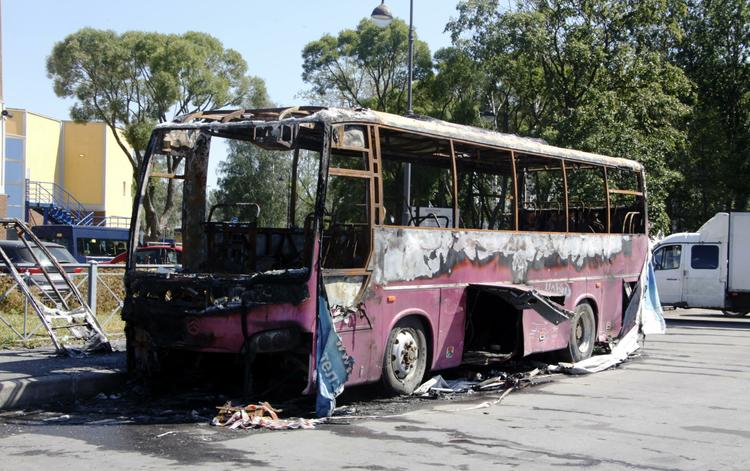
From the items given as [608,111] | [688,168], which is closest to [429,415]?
[608,111]

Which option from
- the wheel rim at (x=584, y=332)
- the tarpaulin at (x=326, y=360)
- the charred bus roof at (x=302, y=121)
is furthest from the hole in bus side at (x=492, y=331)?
the tarpaulin at (x=326, y=360)

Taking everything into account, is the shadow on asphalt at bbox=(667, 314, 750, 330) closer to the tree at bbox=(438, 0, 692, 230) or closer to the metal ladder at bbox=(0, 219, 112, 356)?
the tree at bbox=(438, 0, 692, 230)

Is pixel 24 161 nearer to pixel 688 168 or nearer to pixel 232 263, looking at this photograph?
pixel 688 168

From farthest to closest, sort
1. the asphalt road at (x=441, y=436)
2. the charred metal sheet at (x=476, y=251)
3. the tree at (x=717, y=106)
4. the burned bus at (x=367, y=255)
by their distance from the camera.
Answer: the tree at (x=717, y=106) → the charred metal sheet at (x=476, y=251) → the burned bus at (x=367, y=255) → the asphalt road at (x=441, y=436)

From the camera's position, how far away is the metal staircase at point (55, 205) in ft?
175

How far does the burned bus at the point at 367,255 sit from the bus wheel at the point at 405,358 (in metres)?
0.02

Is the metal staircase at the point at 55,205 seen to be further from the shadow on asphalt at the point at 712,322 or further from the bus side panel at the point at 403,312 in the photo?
the bus side panel at the point at 403,312

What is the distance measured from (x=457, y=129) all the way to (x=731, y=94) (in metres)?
35.4

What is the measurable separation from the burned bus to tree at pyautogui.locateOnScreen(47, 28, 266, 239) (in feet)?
114

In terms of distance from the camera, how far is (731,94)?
42844 mm

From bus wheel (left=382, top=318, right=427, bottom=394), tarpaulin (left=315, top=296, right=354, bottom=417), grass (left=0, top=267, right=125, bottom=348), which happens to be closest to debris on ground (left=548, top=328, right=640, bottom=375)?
bus wheel (left=382, top=318, right=427, bottom=394)

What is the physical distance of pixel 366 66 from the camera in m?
45.6

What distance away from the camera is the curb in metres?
9.59

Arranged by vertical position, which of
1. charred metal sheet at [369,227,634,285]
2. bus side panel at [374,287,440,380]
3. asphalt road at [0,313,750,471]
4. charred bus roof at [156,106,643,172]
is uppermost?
charred bus roof at [156,106,643,172]
